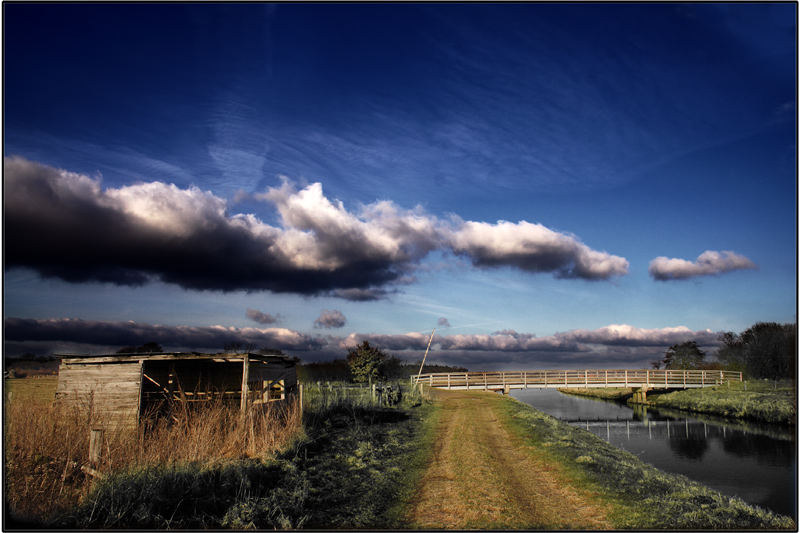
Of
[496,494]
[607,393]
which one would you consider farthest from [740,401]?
[496,494]

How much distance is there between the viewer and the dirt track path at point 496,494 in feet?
26.1

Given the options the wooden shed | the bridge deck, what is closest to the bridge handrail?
the bridge deck

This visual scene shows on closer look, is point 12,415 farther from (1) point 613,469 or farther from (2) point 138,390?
(1) point 613,469

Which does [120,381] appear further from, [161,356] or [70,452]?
[70,452]

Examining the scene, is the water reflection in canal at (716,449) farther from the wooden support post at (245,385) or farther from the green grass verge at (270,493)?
the wooden support post at (245,385)

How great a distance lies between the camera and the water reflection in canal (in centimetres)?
1474

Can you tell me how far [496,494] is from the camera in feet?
30.7

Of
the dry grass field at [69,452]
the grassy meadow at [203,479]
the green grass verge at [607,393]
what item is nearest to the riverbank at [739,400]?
the green grass verge at [607,393]

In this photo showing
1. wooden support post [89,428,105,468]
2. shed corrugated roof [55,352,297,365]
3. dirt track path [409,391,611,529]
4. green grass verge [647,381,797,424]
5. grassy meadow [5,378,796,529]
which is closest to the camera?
grassy meadow [5,378,796,529]

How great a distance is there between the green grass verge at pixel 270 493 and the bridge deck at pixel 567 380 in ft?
103

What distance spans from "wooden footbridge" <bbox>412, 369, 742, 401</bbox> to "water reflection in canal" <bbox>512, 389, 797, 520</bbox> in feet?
23.2

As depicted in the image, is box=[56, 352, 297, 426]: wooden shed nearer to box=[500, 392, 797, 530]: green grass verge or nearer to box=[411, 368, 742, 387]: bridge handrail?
box=[500, 392, 797, 530]: green grass verge

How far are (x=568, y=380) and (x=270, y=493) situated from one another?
131 ft

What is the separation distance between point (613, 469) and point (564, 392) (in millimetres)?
57678
